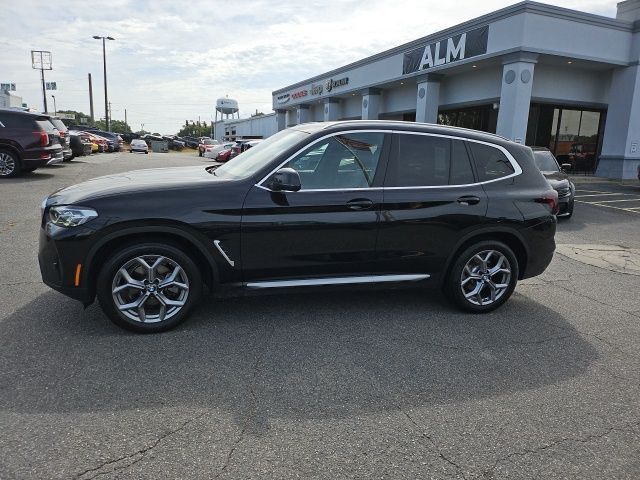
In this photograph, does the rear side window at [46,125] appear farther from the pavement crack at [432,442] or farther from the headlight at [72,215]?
the pavement crack at [432,442]

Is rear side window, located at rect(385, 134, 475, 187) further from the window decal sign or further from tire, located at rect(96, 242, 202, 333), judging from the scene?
the window decal sign

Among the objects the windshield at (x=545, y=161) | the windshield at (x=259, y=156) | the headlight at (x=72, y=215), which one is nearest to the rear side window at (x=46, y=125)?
the windshield at (x=259, y=156)

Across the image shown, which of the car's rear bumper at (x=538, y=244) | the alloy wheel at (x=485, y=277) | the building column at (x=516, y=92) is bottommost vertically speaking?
the alloy wheel at (x=485, y=277)

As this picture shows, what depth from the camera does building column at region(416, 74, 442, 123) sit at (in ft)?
75.4

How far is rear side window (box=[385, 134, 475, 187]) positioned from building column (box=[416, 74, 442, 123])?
63.2ft

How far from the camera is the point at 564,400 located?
10.5ft

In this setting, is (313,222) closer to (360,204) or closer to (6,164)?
(360,204)

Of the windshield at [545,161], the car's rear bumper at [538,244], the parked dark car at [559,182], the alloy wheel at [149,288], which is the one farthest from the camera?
the windshield at [545,161]

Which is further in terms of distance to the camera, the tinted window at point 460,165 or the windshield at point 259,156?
the tinted window at point 460,165

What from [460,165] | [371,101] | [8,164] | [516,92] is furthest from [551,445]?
[371,101]

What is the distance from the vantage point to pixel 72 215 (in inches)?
146

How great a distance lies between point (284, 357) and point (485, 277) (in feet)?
7.32

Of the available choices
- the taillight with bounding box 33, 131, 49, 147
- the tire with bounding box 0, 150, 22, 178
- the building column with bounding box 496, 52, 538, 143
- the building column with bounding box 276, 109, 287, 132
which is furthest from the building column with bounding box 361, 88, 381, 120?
the tire with bounding box 0, 150, 22, 178

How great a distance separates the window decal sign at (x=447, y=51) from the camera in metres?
18.8
